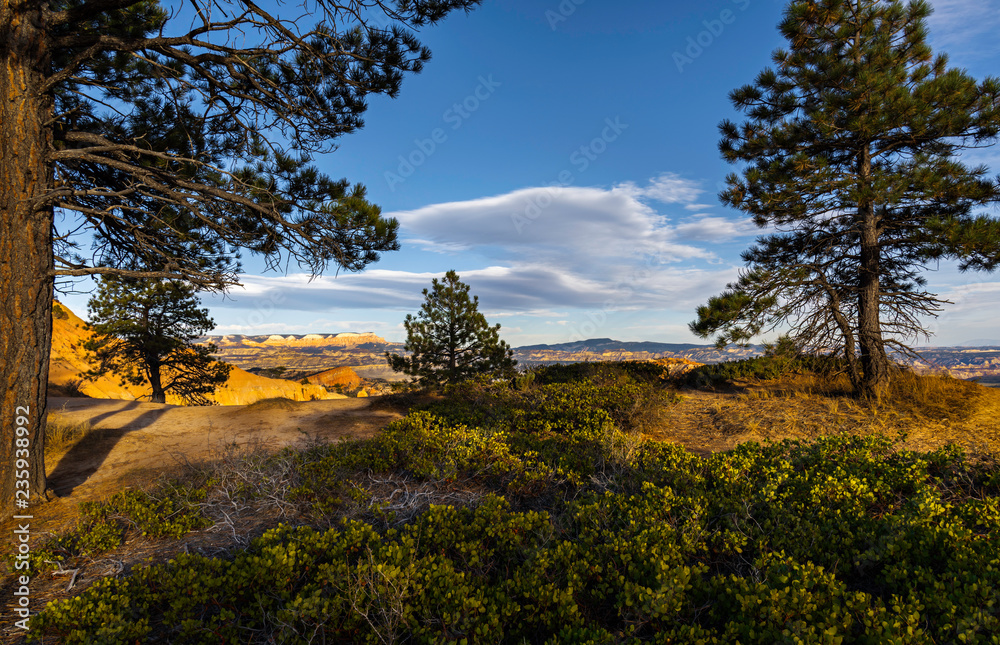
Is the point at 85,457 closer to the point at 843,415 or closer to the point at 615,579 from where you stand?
the point at 615,579

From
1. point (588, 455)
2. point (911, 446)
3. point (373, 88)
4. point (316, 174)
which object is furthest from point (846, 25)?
point (316, 174)

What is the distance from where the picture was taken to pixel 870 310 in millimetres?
8781

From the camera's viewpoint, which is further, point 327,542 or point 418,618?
point 327,542

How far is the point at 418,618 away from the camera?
8.66 feet

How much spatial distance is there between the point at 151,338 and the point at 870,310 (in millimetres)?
19659

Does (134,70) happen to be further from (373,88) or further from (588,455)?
(588,455)

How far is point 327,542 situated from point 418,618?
1.01 meters

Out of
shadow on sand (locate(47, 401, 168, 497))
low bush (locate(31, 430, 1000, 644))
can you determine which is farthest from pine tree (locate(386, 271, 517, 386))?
low bush (locate(31, 430, 1000, 644))

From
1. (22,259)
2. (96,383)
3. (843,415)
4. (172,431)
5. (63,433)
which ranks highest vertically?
(22,259)

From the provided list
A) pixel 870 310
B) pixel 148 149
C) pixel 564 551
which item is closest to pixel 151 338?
pixel 148 149

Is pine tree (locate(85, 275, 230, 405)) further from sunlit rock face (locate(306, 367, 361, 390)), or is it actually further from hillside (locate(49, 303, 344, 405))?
sunlit rock face (locate(306, 367, 361, 390))

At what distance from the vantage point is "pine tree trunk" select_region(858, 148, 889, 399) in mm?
8609

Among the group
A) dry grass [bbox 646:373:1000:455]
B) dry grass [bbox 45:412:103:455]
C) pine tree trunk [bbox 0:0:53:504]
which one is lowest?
dry grass [bbox 45:412:103:455]

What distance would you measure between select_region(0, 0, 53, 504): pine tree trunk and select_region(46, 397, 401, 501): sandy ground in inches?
40.9
